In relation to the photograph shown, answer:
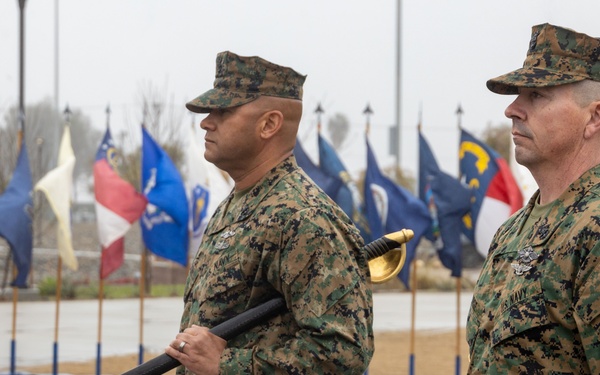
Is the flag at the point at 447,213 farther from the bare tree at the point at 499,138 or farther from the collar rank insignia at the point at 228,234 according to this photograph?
the bare tree at the point at 499,138

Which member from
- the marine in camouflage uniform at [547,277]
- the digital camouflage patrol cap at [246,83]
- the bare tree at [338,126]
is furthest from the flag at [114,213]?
the bare tree at [338,126]

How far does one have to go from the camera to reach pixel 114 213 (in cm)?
1184

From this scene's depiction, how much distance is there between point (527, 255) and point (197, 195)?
388 inches

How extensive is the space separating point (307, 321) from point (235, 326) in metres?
0.22

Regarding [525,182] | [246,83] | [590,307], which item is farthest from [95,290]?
[590,307]

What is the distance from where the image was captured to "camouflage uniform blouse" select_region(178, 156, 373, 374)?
133 inches

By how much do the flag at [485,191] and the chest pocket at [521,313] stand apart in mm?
7724

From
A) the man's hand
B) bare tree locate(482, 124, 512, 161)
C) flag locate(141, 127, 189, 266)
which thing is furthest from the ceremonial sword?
bare tree locate(482, 124, 512, 161)

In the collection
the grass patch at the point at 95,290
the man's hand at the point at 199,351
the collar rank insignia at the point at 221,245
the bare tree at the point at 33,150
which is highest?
the collar rank insignia at the point at 221,245

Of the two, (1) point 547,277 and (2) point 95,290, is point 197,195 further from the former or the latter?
(2) point 95,290

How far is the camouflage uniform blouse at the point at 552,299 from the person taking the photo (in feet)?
8.73

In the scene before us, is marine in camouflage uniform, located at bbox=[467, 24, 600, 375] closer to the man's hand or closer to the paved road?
the man's hand

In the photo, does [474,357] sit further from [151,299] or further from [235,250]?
[151,299]

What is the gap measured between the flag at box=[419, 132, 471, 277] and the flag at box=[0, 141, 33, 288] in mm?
3936
